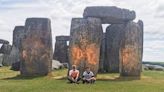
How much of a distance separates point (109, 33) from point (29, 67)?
9215 millimetres

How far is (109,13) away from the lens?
37.7m

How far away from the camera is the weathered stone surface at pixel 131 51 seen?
3684 cm

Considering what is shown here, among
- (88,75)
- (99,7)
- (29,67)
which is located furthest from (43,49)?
(88,75)

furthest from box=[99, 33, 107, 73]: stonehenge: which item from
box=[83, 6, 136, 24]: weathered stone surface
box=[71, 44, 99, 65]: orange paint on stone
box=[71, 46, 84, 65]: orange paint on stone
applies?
box=[71, 46, 84, 65]: orange paint on stone

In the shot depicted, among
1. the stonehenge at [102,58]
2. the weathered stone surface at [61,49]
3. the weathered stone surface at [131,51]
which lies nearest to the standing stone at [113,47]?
the stonehenge at [102,58]

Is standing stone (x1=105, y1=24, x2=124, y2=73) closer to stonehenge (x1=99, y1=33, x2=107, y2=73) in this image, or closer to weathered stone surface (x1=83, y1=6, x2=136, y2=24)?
stonehenge (x1=99, y1=33, x2=107, y2=73)

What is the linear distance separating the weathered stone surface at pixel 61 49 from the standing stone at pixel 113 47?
12349mm

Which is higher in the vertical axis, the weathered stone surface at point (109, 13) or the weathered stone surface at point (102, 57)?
the weathered stone surface at point (109, 13)

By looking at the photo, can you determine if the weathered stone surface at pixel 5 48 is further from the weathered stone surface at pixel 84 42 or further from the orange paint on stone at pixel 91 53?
the orange paint on stone at pixel 91 53

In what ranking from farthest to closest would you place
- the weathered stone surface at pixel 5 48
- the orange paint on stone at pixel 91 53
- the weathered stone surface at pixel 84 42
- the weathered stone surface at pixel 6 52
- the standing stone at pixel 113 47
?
the weathered stone surface at pixel 5 48 < the weathered stone surface at pixel 6 52 < the standing stone at pixel 113 47 < the orange paint on stone at pixel 91 53 < the weathered stone surface at pixel 84 42

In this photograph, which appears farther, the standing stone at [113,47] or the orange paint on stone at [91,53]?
the standing stone at [113,47]

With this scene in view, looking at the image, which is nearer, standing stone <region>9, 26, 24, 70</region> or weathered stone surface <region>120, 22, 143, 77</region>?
weathered stone surface <region>120, 22, 143, 77</region>

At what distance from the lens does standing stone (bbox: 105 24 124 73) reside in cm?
4278

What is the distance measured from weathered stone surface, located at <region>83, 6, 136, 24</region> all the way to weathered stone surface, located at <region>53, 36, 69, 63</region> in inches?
691
